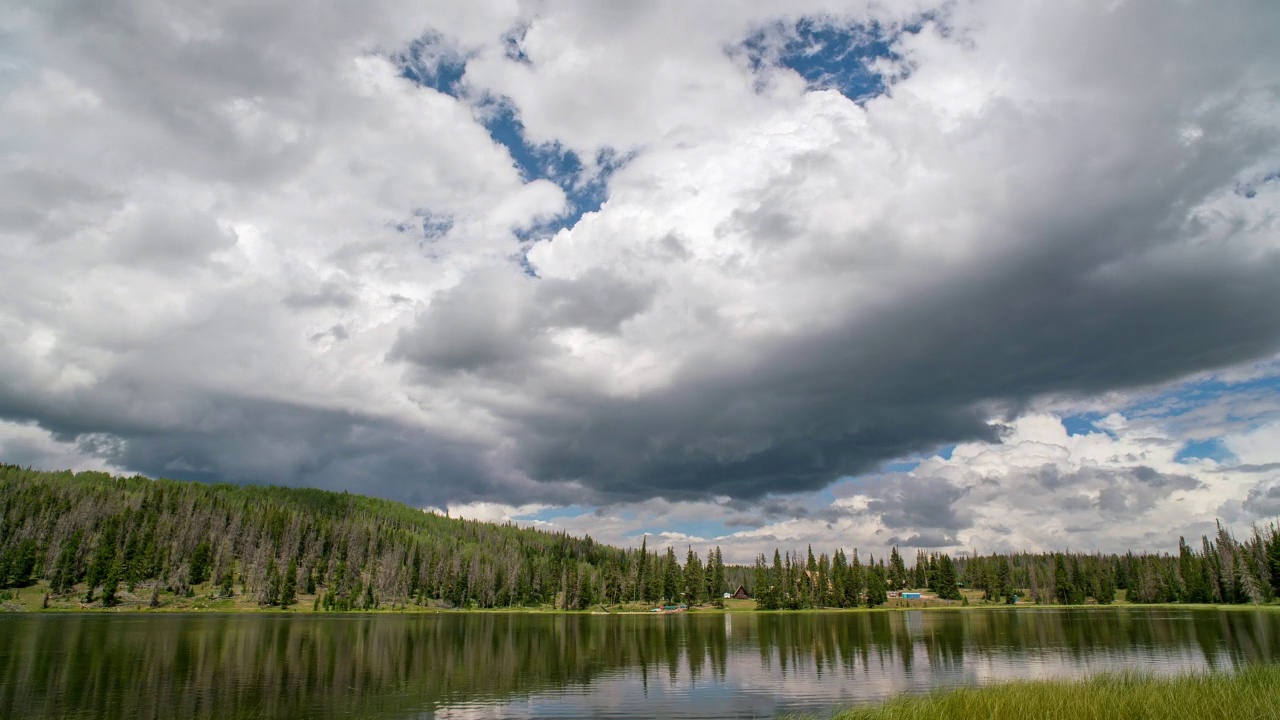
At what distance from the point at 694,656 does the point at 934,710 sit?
48635 millimetres

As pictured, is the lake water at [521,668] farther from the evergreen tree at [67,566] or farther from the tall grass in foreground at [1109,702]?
the evergreen tree at [67,566]

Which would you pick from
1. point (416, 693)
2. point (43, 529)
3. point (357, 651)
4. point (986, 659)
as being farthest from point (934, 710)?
point (43, 529)

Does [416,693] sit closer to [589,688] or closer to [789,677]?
[589,688]

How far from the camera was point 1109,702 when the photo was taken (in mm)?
29375

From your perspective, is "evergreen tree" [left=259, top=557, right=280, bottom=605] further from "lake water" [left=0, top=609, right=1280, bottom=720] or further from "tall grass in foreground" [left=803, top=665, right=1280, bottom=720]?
"tall grass in foreground" [left=803, top=665, right=1280, bottom=720]

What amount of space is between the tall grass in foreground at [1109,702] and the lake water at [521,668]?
1091 centimetres

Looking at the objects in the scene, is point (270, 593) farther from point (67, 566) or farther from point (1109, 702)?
point (1109, 702)

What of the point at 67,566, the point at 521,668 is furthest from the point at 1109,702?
the point at 67,566

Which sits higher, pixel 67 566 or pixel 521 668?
pixel 67 566

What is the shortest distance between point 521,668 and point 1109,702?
156 ft

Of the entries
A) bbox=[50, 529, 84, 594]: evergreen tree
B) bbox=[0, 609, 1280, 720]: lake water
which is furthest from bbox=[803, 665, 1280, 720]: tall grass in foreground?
bbox=[50, 529, 84, 594]: evergreen tree

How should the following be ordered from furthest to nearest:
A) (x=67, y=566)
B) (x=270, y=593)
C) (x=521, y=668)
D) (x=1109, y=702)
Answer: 1. (x=270, y=593)
2. (x=67, y=566)
3. (x=521, y=668)
4. (x=1109, y=702)

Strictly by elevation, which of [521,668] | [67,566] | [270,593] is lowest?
[270,593]

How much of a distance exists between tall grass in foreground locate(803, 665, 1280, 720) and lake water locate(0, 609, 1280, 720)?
10905mm
